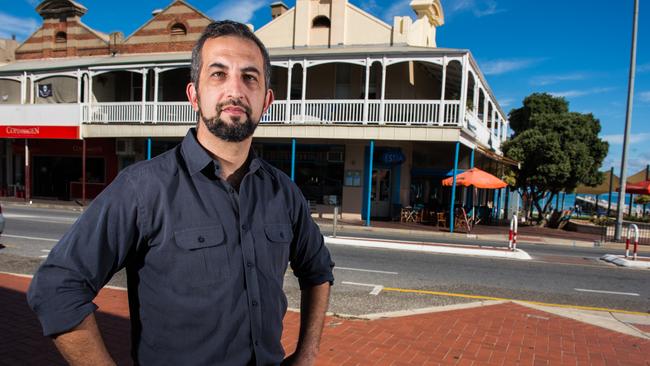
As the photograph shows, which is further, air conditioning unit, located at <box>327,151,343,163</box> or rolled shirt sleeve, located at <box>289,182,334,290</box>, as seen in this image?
air conditioning unit, located at <box>327,151,343,163</box>

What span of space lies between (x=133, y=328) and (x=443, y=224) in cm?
1762

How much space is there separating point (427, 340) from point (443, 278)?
387 cm

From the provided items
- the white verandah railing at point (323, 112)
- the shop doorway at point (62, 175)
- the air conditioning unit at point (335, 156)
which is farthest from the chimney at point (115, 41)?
the air conditioning unit at point (335, 156)

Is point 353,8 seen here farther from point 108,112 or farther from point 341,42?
point 108,112

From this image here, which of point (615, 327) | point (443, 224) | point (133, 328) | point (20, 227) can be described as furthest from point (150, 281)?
point (443, 224)

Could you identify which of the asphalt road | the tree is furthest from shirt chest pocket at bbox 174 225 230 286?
the tree

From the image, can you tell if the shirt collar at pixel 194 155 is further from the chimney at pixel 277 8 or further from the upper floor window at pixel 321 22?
the chimney at pixel 277 8

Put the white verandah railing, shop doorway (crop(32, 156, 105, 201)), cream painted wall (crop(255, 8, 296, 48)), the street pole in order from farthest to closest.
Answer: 1. shop doorway (crop(32, 156, 105, 201))
2. cream painted wall (crop(255, 8, 296, 48))
3. the white verandah railing
4. the street pole

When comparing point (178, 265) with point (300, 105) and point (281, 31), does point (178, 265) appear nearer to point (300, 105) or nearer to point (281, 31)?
point (300, 105)

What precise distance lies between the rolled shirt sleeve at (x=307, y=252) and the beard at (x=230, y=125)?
41 centimetres

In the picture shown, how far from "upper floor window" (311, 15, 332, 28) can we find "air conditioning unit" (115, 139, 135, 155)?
10.7 metres

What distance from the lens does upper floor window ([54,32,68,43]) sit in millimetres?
26031

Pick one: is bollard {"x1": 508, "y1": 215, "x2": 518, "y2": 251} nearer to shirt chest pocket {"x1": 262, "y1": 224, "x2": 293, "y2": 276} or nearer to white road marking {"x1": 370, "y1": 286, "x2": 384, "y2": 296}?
white road marking {"x1": 370, "y1": 286, "x2": 384, "y2": 296}

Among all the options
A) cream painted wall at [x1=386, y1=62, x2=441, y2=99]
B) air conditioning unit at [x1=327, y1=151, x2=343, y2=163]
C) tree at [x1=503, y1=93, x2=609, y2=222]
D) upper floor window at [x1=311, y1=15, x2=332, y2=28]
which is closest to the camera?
cream painted wall at [x1=386, y1=62, x2=441, y2=99]
